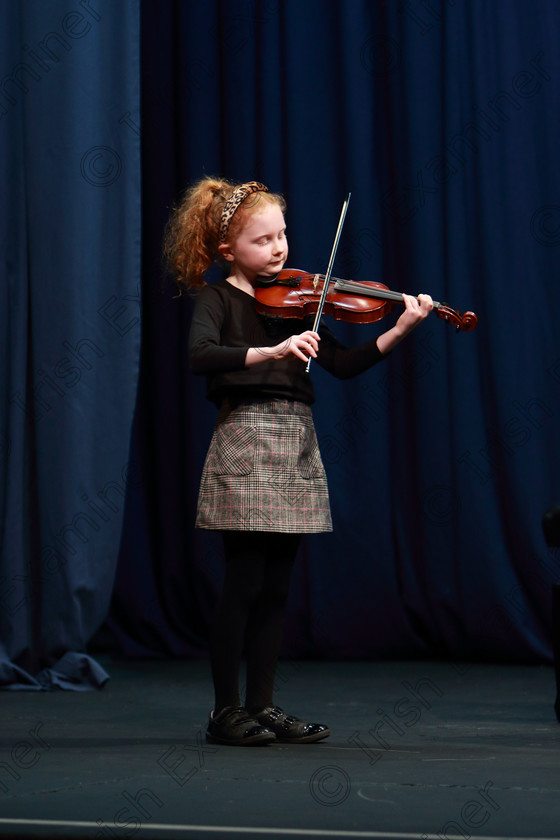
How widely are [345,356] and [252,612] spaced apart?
50 cm

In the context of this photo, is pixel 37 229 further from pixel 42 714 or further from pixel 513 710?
pixel 513 710

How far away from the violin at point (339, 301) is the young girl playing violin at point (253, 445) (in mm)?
40

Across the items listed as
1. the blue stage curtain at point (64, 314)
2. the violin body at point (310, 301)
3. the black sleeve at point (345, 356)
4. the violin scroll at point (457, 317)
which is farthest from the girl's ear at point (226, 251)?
the blue stage curtain at point (64, 314)

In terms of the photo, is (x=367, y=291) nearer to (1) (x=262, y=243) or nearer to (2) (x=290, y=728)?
(1) (x=262, y=243)

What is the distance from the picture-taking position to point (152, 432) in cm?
361

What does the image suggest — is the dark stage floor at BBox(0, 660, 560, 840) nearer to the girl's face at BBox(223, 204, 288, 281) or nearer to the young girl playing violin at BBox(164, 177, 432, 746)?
the young girl playing violin at BBox(164, 177, 432, 746)

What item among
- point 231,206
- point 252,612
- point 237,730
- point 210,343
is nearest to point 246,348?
point 210,343

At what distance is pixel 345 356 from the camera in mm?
2055

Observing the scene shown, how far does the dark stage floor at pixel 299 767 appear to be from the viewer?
1354mm

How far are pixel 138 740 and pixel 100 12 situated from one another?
77.1 inches

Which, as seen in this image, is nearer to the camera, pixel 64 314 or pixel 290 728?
pixel 290 728

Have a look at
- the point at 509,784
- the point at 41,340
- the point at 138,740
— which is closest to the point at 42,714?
the point at 138,740

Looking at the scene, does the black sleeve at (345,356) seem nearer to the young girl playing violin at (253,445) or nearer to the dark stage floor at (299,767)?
the young girl playing violin at (253,445)

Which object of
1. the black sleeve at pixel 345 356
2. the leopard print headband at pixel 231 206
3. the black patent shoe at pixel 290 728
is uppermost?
the leopard print headband at pixel 231 206
